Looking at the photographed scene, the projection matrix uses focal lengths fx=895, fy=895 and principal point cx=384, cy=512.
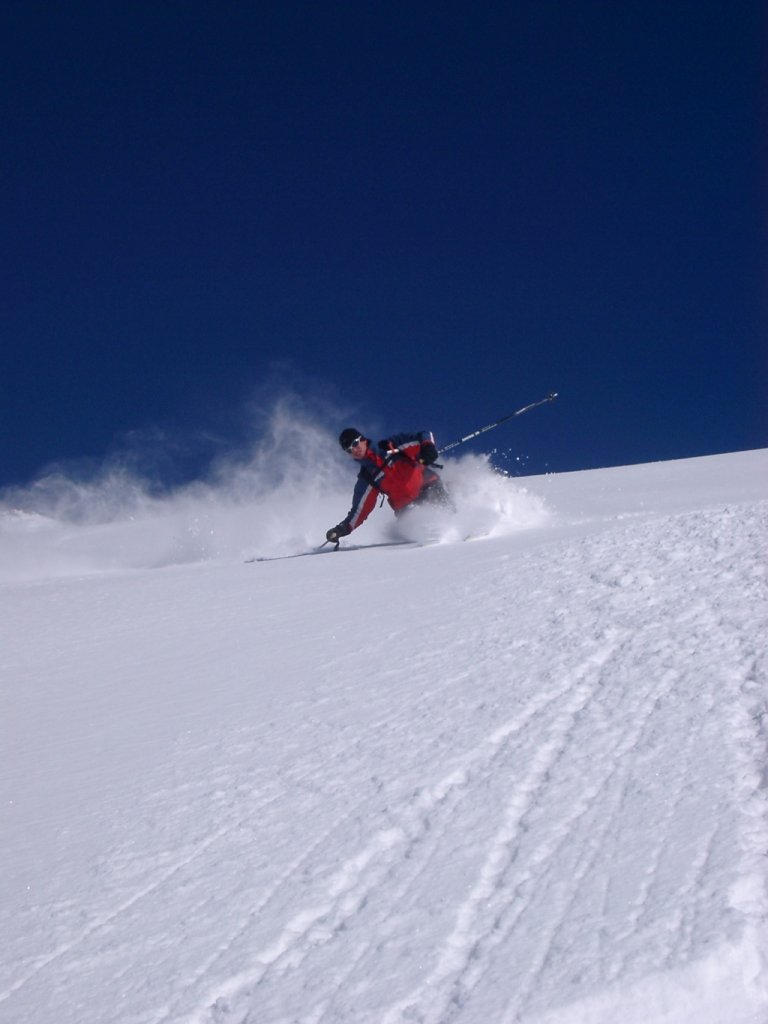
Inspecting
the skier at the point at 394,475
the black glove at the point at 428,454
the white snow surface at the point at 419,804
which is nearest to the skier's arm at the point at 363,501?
the skier at the point at 394,475

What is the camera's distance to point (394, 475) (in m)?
9.37

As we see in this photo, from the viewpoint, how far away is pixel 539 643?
3.87m

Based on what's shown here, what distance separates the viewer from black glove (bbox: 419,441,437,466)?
9172 mm

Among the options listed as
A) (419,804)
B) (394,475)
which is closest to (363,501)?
(394,475)

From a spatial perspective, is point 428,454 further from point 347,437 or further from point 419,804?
point 419,804

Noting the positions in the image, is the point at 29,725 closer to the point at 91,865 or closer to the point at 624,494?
the point at 91,865

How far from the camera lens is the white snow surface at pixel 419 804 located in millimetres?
1813

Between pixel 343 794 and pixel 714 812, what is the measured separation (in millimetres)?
1110

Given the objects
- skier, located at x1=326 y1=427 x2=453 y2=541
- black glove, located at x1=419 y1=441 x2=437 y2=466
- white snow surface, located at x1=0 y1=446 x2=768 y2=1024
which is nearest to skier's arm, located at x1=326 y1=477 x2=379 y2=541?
skier, located at x1=326 y1=427 x2=453 y2=541

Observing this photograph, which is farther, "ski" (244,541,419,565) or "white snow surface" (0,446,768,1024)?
"ski" (244,541,419,565)

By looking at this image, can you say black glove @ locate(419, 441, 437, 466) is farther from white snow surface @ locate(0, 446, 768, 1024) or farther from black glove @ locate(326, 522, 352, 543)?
white snow surface @ locate(0, 446, 768, 1024)

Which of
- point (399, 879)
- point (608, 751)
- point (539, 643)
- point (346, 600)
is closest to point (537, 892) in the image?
point (399, 879)

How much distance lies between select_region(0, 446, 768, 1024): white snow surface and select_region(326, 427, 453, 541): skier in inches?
146

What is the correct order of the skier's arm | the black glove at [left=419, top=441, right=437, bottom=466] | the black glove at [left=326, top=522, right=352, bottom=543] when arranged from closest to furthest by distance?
1. the black glove at [left=326, top=522, right=352, bottom=543]
2. the black glove at [left=419, top=441, right=437, bottom=466]
3. the skier's arm
